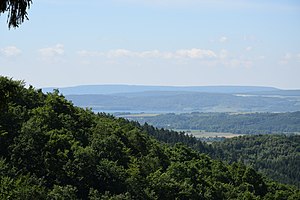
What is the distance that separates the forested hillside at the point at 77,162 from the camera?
134 ft

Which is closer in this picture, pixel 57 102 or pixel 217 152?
pixel 57 102

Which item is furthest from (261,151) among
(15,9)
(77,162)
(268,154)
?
(15,9)

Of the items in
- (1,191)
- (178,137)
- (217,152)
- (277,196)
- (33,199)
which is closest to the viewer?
(1,191)

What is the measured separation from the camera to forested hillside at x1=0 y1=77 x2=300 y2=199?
134ft

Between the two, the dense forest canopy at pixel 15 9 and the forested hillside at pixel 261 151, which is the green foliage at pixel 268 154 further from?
the dense forest canopy at pixel 15 9

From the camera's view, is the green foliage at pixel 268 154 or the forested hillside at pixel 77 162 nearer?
the forested hillside at pixel 77 162

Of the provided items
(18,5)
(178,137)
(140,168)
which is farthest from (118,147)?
(178,137)

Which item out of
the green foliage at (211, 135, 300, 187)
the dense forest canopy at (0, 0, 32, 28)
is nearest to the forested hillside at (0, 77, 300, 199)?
the dense forest canopy at (0, 0, 32, 28)

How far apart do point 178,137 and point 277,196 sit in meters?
74.3

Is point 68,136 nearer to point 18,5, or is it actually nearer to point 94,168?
point 94,168

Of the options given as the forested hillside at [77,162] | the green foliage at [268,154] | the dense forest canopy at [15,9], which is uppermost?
the dense forest canopy at [15,9]

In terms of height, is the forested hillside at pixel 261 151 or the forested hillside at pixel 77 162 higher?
the forested hillside at pixel 77 162

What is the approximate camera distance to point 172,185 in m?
49.2

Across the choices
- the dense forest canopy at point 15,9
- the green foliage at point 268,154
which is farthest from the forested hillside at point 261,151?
the dense forest canopy at point 15,9
